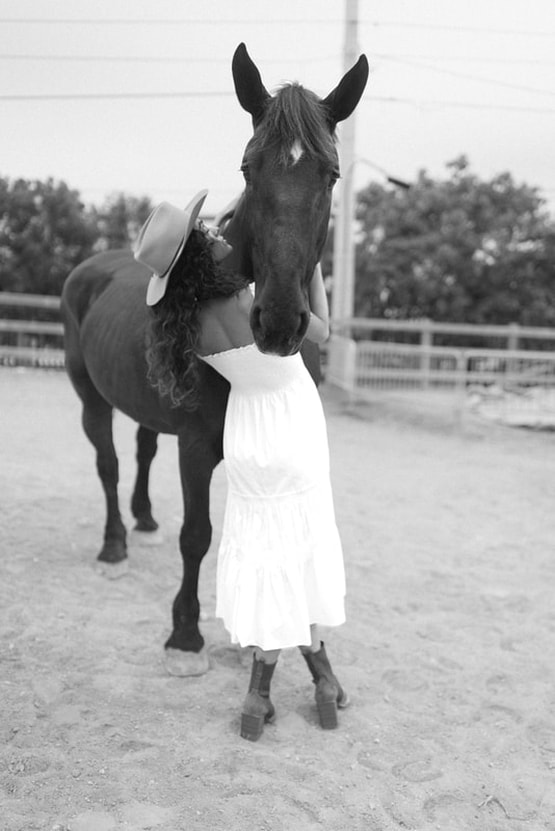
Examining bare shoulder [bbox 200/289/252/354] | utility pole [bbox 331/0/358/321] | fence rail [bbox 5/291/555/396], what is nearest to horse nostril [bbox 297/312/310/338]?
bare shoulder [bbox 200/289/252/354]

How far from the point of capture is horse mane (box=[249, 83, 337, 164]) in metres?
2.08

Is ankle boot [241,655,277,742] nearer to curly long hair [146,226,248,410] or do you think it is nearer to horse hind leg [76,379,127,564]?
curly long hair [146,226,248,410]

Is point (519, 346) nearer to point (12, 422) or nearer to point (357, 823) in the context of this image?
point (12, 422)

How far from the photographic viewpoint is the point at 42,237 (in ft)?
54.1

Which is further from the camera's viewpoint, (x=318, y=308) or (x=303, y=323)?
(x=318, y=308)

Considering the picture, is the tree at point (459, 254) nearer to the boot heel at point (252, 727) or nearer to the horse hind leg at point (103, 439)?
the horse hind leg at point (103, 439)

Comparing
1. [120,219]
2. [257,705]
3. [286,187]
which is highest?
[120,219]

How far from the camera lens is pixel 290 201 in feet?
6.80

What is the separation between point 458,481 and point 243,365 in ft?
15.8

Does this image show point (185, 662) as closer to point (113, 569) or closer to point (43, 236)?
point (113, 569)

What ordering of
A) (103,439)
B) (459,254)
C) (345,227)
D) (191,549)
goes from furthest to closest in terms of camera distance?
(459,254) → (345,227) → (103,439) → (191,549)

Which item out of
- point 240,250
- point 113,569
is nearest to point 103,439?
point 113,569

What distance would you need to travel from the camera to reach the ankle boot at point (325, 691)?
2.62 metres

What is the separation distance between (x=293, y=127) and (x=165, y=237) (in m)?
0.57
